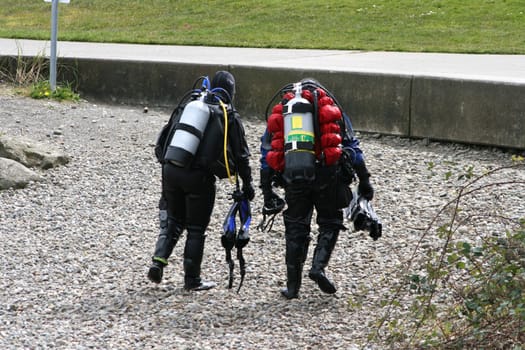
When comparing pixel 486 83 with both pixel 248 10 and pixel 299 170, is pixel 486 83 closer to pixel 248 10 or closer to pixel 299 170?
pixel 299 170

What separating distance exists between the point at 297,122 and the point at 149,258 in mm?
1883

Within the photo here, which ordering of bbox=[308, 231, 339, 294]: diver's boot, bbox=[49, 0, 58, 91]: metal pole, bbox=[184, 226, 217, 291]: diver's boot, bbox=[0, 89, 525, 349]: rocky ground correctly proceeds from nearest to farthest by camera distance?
bbox=[0, 89, 525, 349]: rocky ground → bbox=[308, 231, 339, 294]: diver's boot → bbox=[184, 226, 217, 291]: diver's boot → bbox=[49, 0, 58, 91]: metal pole

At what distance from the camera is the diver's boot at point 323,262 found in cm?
595

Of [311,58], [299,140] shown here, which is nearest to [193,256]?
[299,140]

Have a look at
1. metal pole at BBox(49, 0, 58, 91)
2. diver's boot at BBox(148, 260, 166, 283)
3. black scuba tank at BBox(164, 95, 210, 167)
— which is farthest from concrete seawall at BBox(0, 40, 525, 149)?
diver's boot at BBox(148, 260, 166, 283)

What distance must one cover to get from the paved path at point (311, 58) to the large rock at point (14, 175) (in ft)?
10.3

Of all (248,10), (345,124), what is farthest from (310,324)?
(248,10)

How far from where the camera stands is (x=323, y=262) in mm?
5984

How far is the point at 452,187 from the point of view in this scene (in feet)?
27.1

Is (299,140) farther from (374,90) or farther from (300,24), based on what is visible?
(300,24)

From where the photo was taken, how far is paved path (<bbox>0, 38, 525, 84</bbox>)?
11203mm

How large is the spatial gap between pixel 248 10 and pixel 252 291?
1422cm

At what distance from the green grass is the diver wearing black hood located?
8.67 metres

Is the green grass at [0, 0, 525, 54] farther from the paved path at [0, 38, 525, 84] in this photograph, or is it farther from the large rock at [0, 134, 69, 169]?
the large rock at [0, 134, 69, 169]
